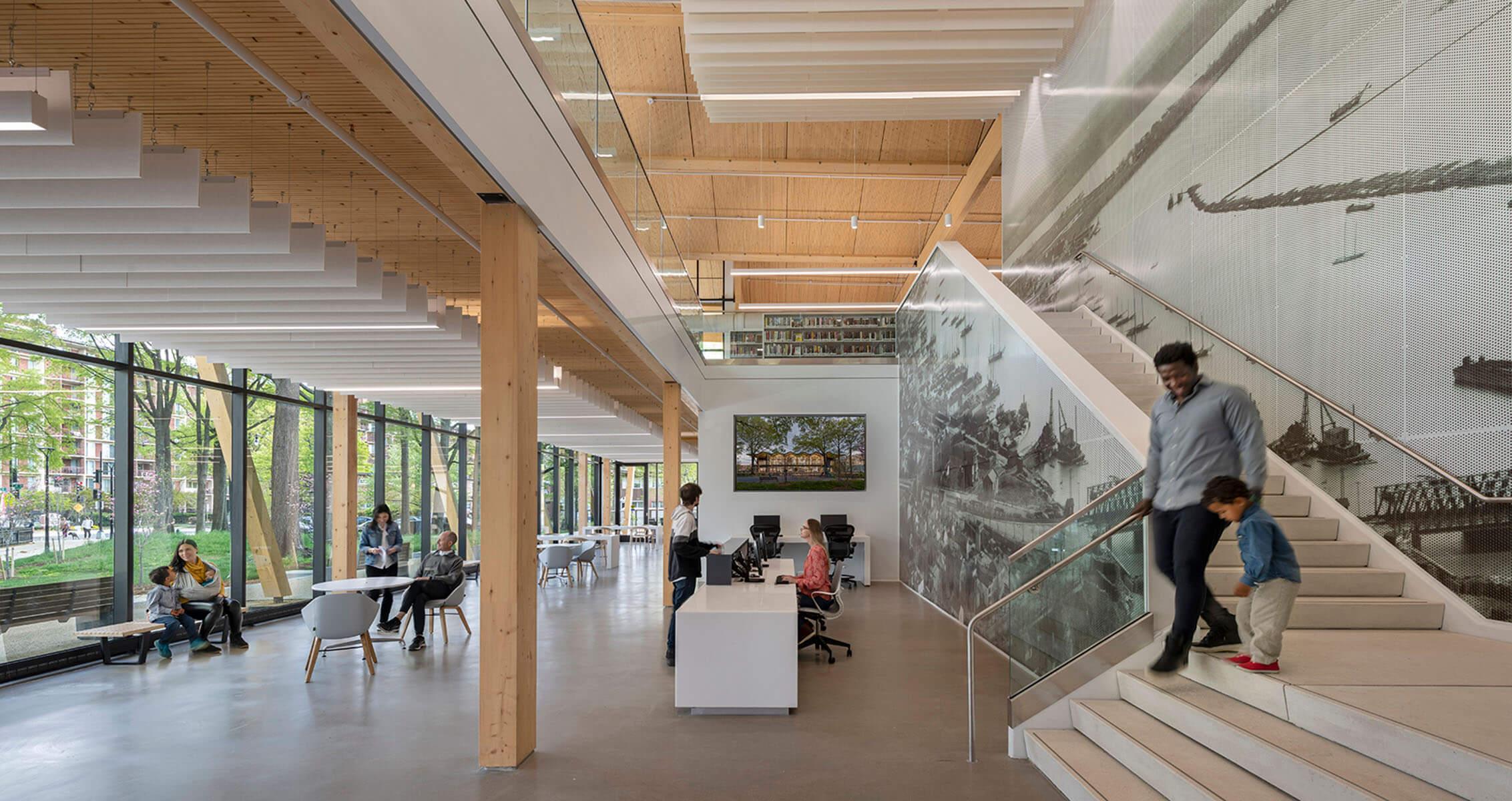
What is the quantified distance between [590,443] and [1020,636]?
69.9 ft

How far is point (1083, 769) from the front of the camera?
4.29 metres

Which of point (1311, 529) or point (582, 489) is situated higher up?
point (1311, 529)

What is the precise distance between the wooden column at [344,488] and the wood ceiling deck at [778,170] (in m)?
5.99

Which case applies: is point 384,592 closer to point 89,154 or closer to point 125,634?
point 125,634

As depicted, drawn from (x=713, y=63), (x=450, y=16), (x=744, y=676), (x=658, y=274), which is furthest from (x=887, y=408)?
(x=450, y=16)

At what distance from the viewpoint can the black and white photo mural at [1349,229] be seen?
454cm

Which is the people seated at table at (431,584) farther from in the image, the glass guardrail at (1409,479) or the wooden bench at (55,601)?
the glass guardrail at (1409,479)

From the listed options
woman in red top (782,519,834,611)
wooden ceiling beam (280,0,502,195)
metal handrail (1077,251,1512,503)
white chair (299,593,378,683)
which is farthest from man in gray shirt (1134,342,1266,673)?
white chair (299,593,378,683)

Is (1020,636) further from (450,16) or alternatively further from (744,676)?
(450,16)

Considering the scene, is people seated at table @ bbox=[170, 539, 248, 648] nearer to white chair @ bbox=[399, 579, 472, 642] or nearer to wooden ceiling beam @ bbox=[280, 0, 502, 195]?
white chair @ bbox=[399, 579, 472, 642]

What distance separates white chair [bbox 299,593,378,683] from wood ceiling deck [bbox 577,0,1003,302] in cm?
707

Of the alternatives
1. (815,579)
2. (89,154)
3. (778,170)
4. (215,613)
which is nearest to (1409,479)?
(815,579)

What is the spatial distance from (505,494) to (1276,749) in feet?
12.0

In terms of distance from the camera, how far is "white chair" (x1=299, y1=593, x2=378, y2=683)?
7.67 m
